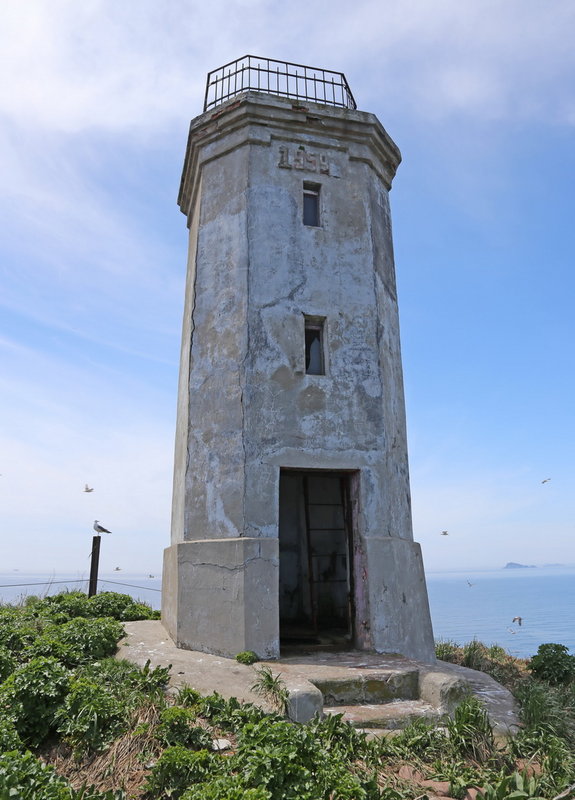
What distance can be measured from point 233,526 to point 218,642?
64.9 inches

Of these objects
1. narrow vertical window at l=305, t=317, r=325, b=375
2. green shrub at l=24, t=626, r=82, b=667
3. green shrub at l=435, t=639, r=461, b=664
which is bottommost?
green shrub at l=435, t=639, r=461, b=664

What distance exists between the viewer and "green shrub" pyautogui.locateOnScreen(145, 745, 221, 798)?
482cm

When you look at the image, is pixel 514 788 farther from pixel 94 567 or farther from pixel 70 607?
pixel 94 567

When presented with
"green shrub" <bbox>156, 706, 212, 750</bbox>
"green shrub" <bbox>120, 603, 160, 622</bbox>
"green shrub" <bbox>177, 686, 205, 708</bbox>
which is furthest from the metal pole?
"green shrub" <bbox>156, 706, 212, 750</bbox>

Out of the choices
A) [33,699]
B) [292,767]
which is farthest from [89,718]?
[292,767]

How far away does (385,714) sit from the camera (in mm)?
6621

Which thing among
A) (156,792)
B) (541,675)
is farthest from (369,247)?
(156,792)

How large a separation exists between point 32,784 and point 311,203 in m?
9.52

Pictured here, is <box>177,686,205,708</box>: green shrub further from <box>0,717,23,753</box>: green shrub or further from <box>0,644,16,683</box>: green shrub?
<box>0,644,16,683</box>: green shrub

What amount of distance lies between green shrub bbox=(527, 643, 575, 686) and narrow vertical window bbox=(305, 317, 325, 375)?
6229mm

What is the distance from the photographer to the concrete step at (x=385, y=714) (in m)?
6.48

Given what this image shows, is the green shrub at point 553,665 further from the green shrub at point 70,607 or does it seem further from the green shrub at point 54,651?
the green shrub at point 70,607

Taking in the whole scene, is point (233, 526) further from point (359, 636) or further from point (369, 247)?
point (369, 247)

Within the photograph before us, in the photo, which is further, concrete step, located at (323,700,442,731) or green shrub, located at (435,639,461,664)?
green shrub, located at (435,639,461,664)
